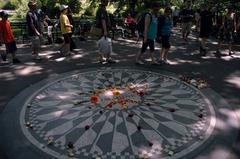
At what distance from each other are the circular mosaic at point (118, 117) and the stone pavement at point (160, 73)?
0.20 metres

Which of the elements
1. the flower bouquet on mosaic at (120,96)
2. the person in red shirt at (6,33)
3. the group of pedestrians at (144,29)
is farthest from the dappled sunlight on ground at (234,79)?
the person in red shirt at (6,33)

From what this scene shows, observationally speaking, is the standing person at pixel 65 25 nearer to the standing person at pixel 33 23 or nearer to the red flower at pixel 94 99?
the standing person at pixel 33 23

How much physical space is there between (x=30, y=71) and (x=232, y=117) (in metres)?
6.41

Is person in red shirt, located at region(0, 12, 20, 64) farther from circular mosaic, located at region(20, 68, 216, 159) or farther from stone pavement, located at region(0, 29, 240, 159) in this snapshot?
circular mosaic, located at region(20, 68, 216, 159)

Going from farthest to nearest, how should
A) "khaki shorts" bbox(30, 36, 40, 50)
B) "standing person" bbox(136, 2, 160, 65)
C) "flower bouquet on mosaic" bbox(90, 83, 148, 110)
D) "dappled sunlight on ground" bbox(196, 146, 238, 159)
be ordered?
"khaki shorts" bbox(30, 36, 40, 50) < "standing person" bbox(136, 2, 160, 65) < "flower bouquet on mosaic" bbox(90, 83, 148, 110) < "dappled sunlight on ground" bbox(196, 146, 238, 159)

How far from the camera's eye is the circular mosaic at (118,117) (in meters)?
5.96

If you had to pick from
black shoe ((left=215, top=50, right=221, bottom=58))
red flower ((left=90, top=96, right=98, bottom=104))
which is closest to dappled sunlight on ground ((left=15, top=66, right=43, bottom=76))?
red flower ((left=90, top=96, right=98, bottom=104))

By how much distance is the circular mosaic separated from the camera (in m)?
5.96

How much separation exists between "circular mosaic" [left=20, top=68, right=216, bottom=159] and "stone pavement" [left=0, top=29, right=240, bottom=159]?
0.66 ft

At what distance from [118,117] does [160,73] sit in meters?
3.31

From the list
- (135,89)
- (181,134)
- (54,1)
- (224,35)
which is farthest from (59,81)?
(54,1)

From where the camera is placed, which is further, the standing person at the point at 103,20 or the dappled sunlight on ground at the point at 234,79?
the standing person at the point at 103,20

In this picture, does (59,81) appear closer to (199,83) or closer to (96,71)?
(96,71)

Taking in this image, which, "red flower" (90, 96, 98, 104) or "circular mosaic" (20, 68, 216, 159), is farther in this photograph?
"red flower" (90, 96, 98, 104)
